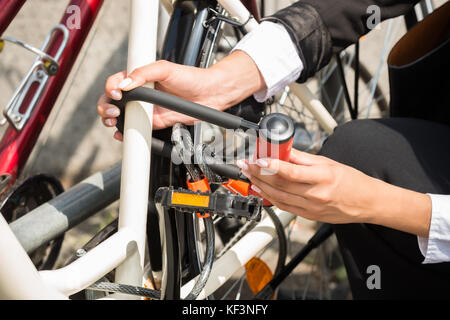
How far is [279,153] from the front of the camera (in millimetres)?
403

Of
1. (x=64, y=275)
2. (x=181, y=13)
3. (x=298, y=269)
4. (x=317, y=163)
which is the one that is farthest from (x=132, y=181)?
(x=298, y=269)

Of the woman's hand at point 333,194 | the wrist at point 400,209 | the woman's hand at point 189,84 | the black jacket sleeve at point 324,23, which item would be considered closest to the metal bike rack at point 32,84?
the woman's hand at point 189,84

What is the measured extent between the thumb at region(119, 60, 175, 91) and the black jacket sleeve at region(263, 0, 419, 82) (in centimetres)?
26

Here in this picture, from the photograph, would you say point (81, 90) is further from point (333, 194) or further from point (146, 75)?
point (333, 194)

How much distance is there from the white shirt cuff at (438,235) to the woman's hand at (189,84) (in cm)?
35

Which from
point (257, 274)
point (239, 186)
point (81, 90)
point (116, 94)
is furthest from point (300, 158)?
point (81, 90)

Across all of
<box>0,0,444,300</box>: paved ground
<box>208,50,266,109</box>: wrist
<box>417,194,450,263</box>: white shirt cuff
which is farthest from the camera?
<box>0,0,444,300</box>: paved ground

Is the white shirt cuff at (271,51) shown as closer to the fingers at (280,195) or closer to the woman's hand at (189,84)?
the woman's hand at (189,84)

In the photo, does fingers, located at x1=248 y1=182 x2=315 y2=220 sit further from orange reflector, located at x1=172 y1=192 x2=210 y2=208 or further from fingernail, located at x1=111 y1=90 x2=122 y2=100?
fingernail, located at x1=111 y1=90 x2=122 y2=100

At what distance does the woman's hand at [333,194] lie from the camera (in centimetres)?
43

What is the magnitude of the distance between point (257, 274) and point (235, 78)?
1.52 ft

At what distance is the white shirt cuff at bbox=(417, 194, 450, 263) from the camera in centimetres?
51

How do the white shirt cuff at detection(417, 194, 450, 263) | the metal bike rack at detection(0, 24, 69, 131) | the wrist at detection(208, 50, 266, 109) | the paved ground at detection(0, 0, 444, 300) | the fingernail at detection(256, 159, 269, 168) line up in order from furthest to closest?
the paved ground at detection(0, 0, 444, 300) → the metal bike rack at detection(0, 24, 69, 131) → the wrist at detection(208, 50, 266, 109) → the white shirt cuff at detection(417, 194, 450, 263) → the fingernail at detection(256, 159, 269, 168)

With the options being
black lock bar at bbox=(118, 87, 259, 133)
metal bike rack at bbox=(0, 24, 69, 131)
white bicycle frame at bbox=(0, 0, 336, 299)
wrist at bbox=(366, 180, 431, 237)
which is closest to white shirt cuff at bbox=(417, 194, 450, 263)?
wrist at bbox=(366, 180, 431, 237)
